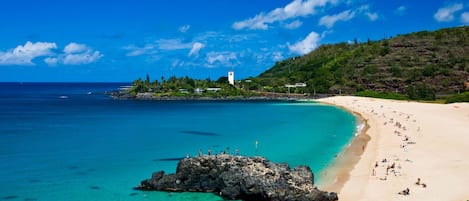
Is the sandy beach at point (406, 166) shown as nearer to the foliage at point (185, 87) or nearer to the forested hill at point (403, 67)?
the forested hill at point (403, 67)

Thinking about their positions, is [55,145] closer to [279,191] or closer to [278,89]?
[279,191]

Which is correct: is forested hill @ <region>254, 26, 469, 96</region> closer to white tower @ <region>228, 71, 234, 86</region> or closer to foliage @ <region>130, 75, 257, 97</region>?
white tower @ <region>228, 71, 234, 86</region>

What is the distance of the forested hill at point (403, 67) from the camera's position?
455ft

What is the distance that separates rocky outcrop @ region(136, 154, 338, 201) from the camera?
20984mm

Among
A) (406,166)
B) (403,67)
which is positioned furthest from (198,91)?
(406,166)

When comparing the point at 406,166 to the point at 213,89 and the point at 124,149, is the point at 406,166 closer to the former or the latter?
the point at 124,149

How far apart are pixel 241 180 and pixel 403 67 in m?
141

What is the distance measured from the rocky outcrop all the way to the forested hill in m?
106

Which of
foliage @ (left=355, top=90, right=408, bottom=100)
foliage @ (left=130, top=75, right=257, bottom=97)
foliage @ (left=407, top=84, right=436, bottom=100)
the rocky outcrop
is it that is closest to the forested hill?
foliage @ (left=407, top=84, right=436, bottom=100)

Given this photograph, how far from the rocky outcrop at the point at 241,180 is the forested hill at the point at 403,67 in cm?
10613

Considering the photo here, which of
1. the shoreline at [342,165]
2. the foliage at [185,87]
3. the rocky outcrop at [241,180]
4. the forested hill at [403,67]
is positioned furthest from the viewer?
the foliage at [185,87]

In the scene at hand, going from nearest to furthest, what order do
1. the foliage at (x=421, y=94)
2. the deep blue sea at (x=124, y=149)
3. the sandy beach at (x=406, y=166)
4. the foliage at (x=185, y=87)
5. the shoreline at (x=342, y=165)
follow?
the sandy beach at (x=406, y=166)
the deep blue sea at (x=124, y=149)
the shoreline at (x=342, y=165)
the foliage at (x=421, y=94)
the foliage at (x=185, y=87)

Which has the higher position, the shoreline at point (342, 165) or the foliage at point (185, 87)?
the foliage at point (185, 87)

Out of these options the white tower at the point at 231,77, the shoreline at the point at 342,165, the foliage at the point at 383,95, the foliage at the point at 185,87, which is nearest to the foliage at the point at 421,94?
the foliage at the point at 383,95
